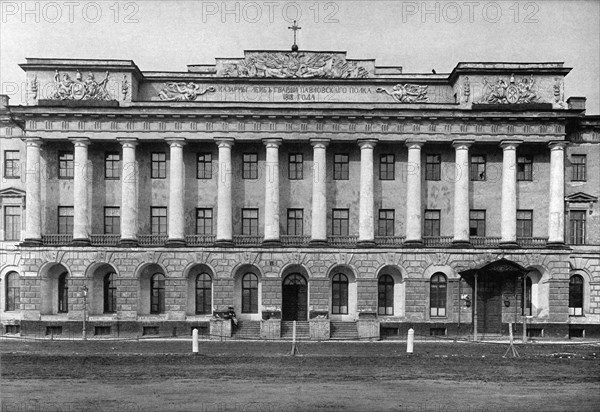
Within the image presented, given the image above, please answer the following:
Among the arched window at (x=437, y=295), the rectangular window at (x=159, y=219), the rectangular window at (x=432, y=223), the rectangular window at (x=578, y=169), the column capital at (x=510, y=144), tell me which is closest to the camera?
the column capital at (x=510, y=144)

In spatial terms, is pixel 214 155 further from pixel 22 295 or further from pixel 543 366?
pixel 543 366

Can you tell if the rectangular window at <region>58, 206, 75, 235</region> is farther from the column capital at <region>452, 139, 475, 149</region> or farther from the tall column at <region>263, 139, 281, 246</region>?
the column capital at <region>452, 139, 475, 149</region>

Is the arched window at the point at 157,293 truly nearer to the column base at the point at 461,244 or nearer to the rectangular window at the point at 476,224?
the column base at the point at 461,244

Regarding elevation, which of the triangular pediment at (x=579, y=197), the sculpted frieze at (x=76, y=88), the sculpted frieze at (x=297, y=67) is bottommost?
the triangular pediment at (x=579, y=197)

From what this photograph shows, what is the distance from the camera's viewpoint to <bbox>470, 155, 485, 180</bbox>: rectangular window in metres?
51.1

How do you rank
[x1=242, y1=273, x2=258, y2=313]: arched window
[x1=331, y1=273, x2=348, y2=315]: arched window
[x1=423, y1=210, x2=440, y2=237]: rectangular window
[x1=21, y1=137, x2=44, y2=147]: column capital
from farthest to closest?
[x1=423, y1=210, x2=440, y2=237]: rectangular window
[x1=331, y1=273, x2=348, y2=315]: arched window
[x1=242, y1=273, x2=258, y2=313]: arched window
[x1=21, y1=137, x2=44, y2=147]: column capital

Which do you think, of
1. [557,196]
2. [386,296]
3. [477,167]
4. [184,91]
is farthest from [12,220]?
[557,196]

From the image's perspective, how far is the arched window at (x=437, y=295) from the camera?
4959cm

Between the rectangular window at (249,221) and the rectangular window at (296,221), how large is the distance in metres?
2.31

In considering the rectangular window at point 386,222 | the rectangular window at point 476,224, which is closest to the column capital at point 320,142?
the rectangular window at point 386,222

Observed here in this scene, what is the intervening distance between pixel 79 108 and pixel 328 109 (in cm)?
1610

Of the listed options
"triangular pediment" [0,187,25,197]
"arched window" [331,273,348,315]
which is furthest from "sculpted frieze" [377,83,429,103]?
"triangular pediment" [0,187,25,197]

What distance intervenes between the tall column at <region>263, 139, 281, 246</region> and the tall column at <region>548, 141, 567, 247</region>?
59.1 feet

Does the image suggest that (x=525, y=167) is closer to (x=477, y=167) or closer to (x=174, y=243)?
(x=477, y=167)
